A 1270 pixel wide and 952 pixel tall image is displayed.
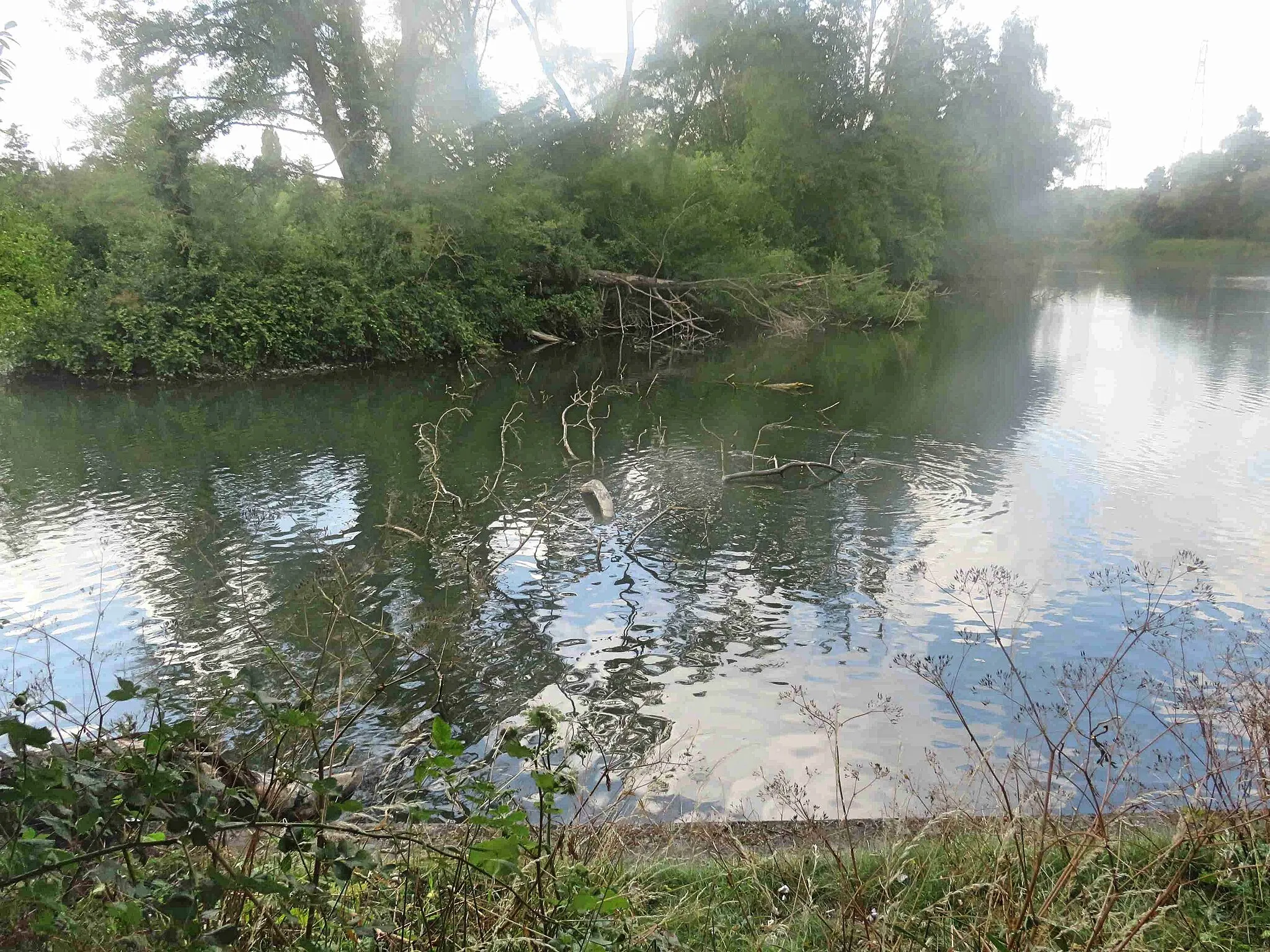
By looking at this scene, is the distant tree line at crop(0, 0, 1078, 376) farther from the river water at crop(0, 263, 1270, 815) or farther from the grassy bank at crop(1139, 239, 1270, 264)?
the grassy bank at crop(1139, 239, 1270, 264)

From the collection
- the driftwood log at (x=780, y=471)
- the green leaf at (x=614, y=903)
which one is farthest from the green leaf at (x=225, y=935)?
the driftwood log at (x=780, y=471)

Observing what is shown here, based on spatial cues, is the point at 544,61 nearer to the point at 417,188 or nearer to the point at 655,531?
the point at 417,188

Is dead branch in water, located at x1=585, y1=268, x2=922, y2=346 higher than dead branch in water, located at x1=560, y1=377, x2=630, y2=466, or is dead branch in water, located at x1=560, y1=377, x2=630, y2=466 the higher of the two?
dead branch in water, located at x1=585, y1=268, x2=922, y2=346

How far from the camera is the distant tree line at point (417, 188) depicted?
23.2 metres

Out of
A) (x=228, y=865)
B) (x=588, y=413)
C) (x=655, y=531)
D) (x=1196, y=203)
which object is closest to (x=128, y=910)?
(x=228, y=865)

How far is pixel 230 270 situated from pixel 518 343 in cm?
924

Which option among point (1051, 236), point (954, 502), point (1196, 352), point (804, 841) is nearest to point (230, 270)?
point (954, 502)

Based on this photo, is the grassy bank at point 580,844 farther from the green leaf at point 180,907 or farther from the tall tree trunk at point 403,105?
the tall tree trunk at point 403,105

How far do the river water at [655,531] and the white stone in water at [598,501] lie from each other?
33 cm

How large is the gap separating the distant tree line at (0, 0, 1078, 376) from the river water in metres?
2.55

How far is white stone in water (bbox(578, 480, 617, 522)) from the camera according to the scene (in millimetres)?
12141

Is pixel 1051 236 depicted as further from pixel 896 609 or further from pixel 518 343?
pixel 896 609

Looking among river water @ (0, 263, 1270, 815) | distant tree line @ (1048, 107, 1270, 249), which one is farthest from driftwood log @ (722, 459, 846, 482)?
distant tree line @ (1048, 107, 1270, 249)

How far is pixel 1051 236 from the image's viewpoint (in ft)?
241
